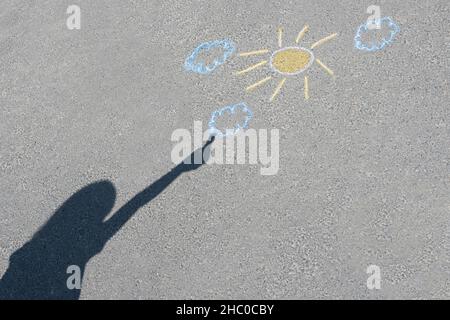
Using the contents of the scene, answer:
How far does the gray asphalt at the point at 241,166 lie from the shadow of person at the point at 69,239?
4.6 inches

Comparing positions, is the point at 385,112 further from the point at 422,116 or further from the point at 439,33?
the point at 439,33

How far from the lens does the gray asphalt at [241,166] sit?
593 centimetres

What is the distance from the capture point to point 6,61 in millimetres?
9289

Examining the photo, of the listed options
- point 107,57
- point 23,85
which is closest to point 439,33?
point 107,57

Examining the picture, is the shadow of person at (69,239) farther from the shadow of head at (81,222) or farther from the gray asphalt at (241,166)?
the gray asphalt at (241,166)

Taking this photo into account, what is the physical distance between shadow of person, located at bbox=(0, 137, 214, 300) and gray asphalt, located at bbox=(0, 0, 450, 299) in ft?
Result: 0.38

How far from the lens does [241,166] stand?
22.6 feet

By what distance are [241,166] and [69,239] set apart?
2.28 metres

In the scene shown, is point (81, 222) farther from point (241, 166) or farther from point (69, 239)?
point (241, 166)

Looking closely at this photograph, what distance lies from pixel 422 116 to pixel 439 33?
158 centimetres

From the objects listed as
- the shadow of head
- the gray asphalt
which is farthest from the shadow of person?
the gray asphalt

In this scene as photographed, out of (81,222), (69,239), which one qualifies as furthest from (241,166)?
(69,239)

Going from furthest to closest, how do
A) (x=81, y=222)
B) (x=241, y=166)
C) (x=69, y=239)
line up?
(x=241, y=166), (x=81, y=222), (x=69, y=239)

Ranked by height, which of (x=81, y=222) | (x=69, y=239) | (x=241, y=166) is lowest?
(x=69, y=239)
